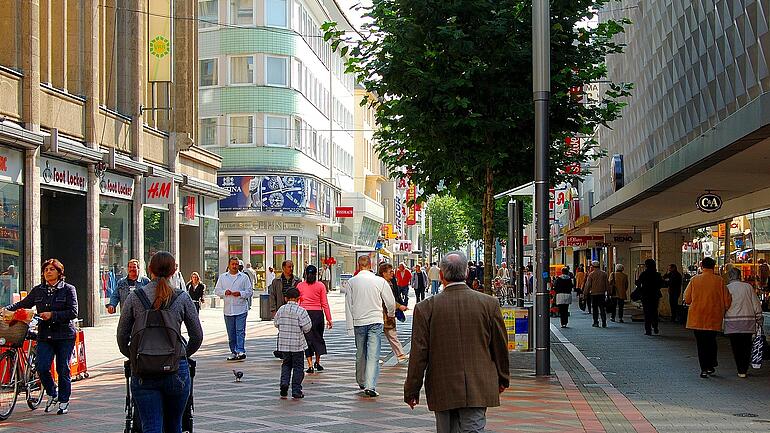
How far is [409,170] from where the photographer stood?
896 inches

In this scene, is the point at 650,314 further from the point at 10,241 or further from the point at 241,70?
the point at 241,70

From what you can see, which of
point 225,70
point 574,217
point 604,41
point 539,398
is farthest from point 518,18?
point 225,70

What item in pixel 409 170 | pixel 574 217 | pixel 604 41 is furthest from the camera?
pixel 574 217

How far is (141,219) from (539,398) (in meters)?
20.0

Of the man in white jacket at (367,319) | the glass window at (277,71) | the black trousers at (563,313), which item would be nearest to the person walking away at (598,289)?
the black trousers at (563,313)

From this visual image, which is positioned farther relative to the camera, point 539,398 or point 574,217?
point 574,217

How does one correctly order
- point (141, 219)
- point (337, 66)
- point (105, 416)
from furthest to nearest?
point (337, 66)
point (141, 219)
point (105, 416)

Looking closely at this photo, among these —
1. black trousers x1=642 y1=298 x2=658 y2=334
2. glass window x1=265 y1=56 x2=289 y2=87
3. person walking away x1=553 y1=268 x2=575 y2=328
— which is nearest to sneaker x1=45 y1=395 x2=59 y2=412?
black trousers x1=642 y1=298 x2=658 y2=334

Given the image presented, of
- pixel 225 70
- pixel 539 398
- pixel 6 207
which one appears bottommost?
pixel 539 398

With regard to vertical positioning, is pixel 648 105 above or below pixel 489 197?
above

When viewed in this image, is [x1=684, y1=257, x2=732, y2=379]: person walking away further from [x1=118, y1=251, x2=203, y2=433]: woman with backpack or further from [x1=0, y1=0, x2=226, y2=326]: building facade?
[x1=0, y1=0, x2=226, y2=326]: building facade

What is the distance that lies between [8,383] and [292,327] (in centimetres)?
359

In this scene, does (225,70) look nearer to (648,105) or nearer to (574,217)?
(574,217)

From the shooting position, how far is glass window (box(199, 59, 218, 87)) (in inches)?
2100
